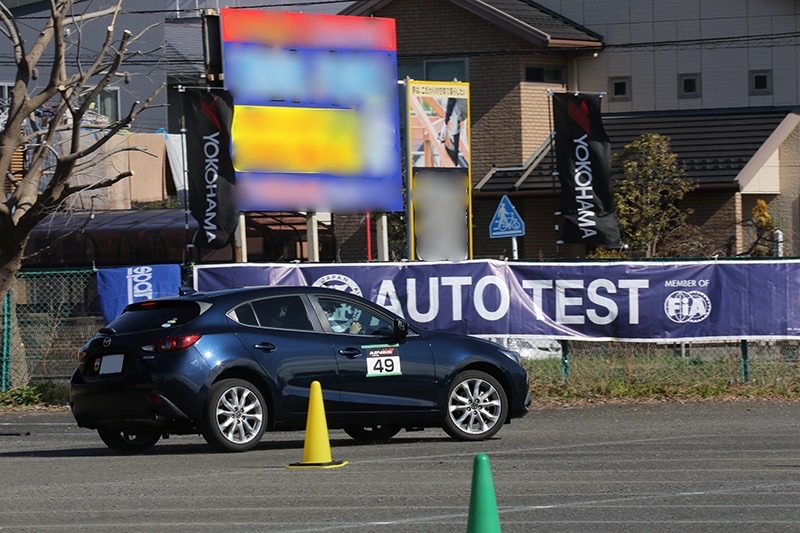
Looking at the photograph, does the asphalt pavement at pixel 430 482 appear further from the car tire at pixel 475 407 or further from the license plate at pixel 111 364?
the license plate at pixel 111 364

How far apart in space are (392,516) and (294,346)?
13.9ft

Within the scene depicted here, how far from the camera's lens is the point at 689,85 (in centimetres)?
3547

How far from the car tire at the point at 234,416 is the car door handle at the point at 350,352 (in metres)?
0.93

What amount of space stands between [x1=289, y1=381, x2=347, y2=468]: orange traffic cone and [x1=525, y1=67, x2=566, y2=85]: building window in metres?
24.3

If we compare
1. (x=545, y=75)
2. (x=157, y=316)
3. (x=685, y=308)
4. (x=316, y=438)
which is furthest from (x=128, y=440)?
(x=545, y=75)

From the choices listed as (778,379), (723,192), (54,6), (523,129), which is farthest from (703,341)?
Result: (523,129)

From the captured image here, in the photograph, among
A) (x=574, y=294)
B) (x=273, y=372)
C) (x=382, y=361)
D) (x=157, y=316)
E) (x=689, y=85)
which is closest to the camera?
(x=273, y=372)

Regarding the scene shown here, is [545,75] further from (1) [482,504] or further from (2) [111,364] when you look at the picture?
(1) [482,504]

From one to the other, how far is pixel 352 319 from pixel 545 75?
22801mm

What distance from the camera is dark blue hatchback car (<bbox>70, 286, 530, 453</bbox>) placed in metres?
12.4

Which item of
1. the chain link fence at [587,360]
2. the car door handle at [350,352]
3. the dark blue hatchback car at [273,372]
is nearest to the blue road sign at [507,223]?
the chain link fence at [587,360]

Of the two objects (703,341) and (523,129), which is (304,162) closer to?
(703,341)

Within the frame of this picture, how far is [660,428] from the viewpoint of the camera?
14695 mm

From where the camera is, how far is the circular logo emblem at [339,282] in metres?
18.4
